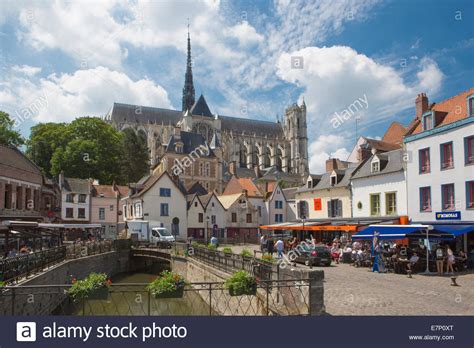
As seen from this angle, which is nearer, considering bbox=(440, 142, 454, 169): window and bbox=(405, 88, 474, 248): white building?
bbox=(405, 88, 474, 248): white building

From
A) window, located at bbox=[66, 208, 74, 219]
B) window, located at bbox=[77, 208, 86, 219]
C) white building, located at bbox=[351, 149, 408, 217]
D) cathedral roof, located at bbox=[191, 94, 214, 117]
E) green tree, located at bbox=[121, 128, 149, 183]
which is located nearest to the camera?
white building, located at bbox=[351, 149, 408, 217]

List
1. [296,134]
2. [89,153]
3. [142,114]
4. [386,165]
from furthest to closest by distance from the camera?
[296,134] → [142,114] → [89,153] → [386,165]

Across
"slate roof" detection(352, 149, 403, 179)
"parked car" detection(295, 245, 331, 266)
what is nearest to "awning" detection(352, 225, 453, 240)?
"parked car" detection(295, 245, 331, 266)

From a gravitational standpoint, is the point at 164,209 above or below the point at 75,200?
below

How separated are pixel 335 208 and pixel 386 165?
23.4 feet

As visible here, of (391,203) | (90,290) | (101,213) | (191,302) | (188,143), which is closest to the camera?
(90,290)

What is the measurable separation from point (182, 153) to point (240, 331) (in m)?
63.8

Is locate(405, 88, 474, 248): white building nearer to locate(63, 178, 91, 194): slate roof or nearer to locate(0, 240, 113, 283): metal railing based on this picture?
locate(0, 240, 113, 283): metal railing

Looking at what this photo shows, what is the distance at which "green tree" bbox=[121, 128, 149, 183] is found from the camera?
7056cm

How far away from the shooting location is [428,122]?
26.3m

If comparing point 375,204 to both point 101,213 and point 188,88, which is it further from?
point 188,88

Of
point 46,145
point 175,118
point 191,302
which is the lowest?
point 191,302

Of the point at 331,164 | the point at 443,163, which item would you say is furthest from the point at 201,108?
the point at 443,163

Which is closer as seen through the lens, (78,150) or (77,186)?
(77,186)
